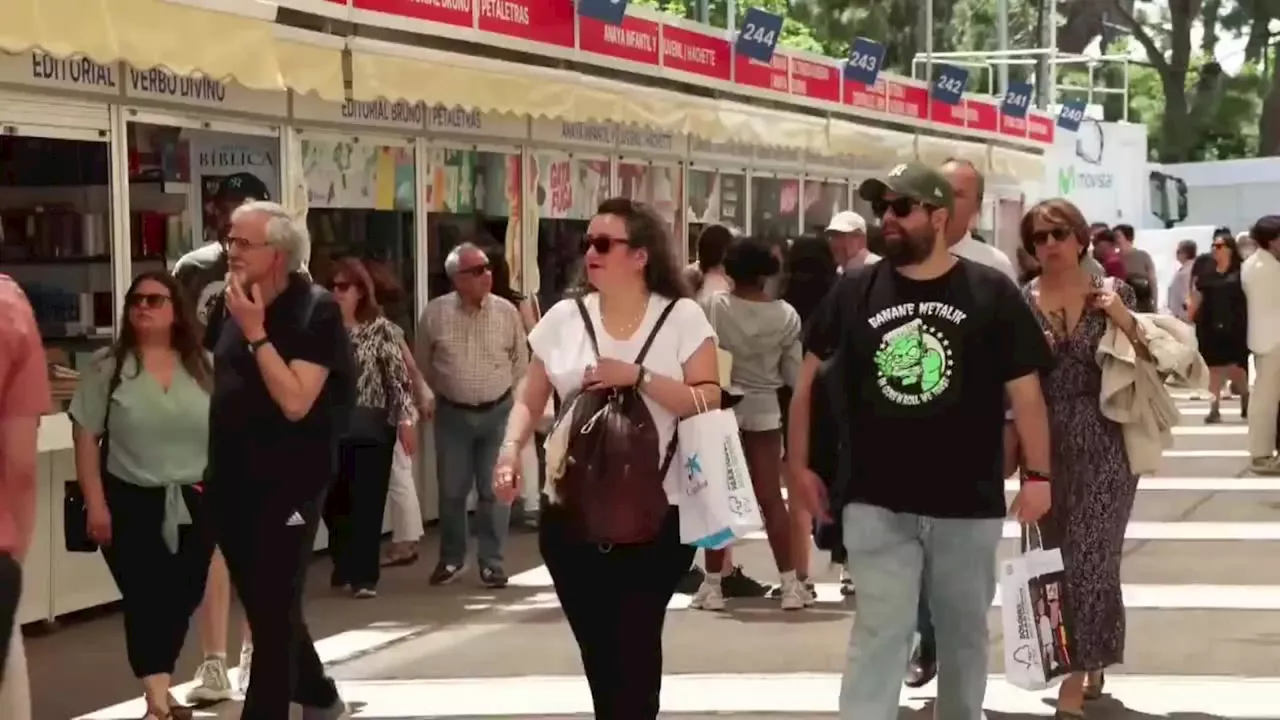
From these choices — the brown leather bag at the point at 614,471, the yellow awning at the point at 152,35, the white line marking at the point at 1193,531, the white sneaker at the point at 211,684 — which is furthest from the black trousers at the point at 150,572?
the white line marking at the point at 1193,531

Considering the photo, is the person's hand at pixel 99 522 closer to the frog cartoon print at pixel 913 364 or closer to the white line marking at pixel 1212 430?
the frog cartoon print at pixel 913 364

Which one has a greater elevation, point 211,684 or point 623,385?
point 623,385

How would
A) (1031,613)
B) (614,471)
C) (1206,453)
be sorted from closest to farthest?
(614,471) < (1031,613) < (1206,453)

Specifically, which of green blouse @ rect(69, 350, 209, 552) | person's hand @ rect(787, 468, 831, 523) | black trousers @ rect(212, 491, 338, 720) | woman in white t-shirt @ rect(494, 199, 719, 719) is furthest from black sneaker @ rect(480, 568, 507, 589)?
woman in white t-shirt @ rect(494, 199, 719, 719)

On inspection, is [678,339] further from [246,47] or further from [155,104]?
[155,104]

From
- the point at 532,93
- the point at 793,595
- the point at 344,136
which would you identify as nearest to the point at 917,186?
the point at 793,595

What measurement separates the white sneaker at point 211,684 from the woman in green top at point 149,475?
385 millimetres

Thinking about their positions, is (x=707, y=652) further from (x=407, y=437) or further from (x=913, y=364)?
(x=913, y=364)

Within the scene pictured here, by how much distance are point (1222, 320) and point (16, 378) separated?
1587 centimetres

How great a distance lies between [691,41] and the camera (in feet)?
56.5

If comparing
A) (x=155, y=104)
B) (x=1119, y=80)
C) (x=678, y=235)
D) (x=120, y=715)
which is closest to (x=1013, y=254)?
(x=678, y=235)

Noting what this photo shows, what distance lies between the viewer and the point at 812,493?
247 inches

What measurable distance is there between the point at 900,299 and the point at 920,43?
48566 mm

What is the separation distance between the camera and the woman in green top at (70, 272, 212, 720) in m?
7.54
